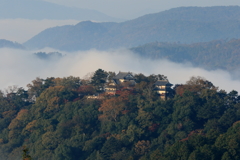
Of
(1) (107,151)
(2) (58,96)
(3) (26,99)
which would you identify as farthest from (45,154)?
(3) (26,99)

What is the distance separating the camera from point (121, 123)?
4928cm

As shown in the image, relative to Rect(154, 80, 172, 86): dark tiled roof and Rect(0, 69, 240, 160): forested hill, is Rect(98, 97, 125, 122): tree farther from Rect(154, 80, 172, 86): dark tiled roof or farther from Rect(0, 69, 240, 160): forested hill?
Rect(154, 80, 172, 86): dark tiled roof

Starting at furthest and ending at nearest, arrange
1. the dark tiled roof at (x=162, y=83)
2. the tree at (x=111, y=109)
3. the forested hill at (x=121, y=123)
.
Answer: the dark tiled roof at (x=162, y=83) → the tree at (x=111, y=109) → the forested hill at (x=121, y=123)

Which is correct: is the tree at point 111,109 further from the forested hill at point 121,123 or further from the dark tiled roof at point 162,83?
the dark tiled roof at point 162,83

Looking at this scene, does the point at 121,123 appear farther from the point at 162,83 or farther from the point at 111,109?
the point at 162,83

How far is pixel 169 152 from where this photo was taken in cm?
3944

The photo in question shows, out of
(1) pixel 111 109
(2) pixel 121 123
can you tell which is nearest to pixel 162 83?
(1) pixel 111 109

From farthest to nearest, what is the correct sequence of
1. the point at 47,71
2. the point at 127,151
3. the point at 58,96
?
the point at 47,71
the point at 58,96
the point at 127,151

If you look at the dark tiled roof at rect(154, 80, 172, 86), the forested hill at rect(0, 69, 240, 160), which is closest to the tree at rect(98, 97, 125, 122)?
the forested hill at rect(0, 69, 240, 160)

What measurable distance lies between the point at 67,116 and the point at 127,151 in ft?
32.5

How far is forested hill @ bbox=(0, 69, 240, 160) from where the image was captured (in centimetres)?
4294

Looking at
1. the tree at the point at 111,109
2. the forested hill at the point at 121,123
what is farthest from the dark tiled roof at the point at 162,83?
the tree at the point at 111,109

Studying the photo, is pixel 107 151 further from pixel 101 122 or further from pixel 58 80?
pixel 58 80

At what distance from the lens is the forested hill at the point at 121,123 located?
42.9 meters
